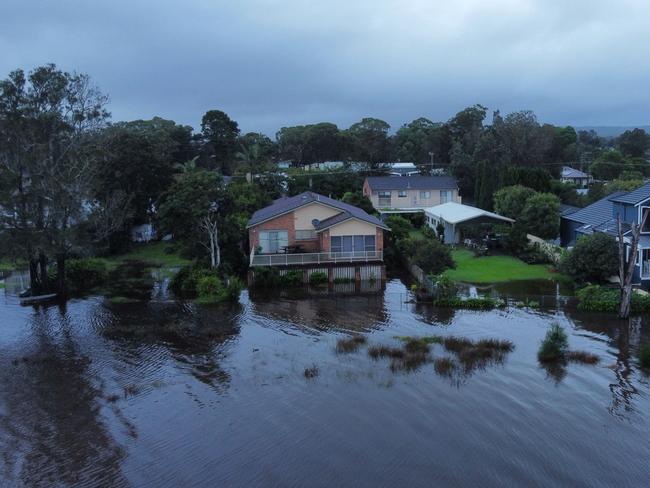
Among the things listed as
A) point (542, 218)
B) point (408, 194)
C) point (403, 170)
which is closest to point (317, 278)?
point (542, 218)

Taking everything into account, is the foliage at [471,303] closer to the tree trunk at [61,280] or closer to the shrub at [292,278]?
the shrub at [292,278]

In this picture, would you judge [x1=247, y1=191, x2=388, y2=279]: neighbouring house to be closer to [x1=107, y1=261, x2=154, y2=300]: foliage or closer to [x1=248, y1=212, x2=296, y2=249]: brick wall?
[x1=248, y1=212, x2=296, y2=249]: brick wall

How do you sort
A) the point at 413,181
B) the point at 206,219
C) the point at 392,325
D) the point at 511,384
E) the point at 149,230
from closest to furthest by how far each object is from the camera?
the point at 511,384 → the point at 392,325 → the point at 206,219 → the point at 149,230 → the point at 413,181

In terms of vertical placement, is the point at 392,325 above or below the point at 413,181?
below

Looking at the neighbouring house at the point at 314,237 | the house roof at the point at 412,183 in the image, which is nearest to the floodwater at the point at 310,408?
the neighbouring house at the point at 314,237

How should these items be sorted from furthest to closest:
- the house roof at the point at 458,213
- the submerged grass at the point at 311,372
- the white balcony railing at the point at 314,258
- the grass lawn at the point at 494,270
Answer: the house roof at the point at 458,213
the white balcony railing at the point at 314,258
the grass lawn at the point at 494,270
the submerged grass at the point at 311,372

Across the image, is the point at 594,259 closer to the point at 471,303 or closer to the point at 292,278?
the point at 471,303

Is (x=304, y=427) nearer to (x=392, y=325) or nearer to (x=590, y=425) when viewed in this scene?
(x=590, y=425)

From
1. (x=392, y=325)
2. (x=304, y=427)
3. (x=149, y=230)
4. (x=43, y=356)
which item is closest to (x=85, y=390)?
(x=43, y=356)
